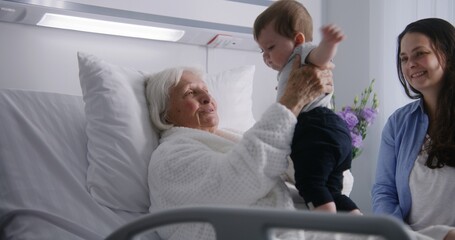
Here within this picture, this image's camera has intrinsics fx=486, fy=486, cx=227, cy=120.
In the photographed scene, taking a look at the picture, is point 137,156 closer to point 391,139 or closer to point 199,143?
point 199,143

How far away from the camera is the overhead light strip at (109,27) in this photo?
2.11m

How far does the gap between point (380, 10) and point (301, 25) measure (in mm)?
1717

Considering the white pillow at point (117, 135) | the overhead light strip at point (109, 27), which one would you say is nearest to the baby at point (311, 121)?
the white pillow at point (117, 135)

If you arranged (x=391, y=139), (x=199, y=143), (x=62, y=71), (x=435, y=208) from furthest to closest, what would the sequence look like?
(x=62, y=71) → (x=391, y=139) → (x=435, y=208) → (x=199, y=143)

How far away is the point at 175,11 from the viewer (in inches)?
95.7

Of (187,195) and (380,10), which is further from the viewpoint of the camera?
(380,10)

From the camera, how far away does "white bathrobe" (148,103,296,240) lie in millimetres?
1235

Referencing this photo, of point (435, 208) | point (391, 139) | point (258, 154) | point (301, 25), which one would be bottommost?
point (435, 208)

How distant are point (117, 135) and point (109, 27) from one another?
85 cm

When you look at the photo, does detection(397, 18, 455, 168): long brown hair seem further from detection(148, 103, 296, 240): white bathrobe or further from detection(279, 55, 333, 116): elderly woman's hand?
detection(148, 103, 296, 240): white bathrobe

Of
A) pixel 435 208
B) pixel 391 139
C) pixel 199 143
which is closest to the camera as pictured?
pixel 199 143

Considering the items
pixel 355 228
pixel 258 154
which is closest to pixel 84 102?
pixel 258 154

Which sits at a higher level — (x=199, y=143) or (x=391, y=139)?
(x=199, y=143)

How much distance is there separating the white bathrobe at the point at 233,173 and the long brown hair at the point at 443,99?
0.72 metres
